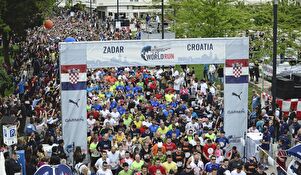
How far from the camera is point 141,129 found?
18922mm

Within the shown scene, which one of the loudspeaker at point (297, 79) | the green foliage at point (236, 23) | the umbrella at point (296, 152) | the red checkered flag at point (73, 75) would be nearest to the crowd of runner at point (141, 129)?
the umbrella at point (296, 152)

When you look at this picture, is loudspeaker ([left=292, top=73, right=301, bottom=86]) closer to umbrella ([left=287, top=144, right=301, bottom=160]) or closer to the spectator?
umbrella ([left=287, top=144, right=301, bottom=160])

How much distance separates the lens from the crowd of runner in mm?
15102

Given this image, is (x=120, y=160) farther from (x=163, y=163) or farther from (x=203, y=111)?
(x=203, y=111)

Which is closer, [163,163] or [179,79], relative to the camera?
[163,163]

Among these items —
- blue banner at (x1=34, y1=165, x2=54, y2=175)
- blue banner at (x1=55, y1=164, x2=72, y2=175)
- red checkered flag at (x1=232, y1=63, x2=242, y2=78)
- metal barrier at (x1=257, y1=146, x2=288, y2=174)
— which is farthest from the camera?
red checkered flag at (x1=232, y1=63, x2=242, y2=78)

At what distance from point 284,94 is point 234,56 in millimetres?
9100

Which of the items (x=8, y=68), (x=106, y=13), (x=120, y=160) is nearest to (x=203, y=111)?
(x=120, y=160)

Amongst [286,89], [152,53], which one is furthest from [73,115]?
[286,89]

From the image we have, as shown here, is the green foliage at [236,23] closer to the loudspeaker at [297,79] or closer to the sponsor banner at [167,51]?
the loudspeaker at [297,79]

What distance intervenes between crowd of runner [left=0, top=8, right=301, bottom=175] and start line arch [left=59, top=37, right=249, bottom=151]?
0.53 meters

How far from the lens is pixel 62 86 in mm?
18641

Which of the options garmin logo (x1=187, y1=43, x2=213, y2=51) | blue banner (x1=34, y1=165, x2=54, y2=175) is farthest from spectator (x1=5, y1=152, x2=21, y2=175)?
garmin logo (x1=187, y1=43, x2=213, y2=51)

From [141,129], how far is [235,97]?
10.8ft
